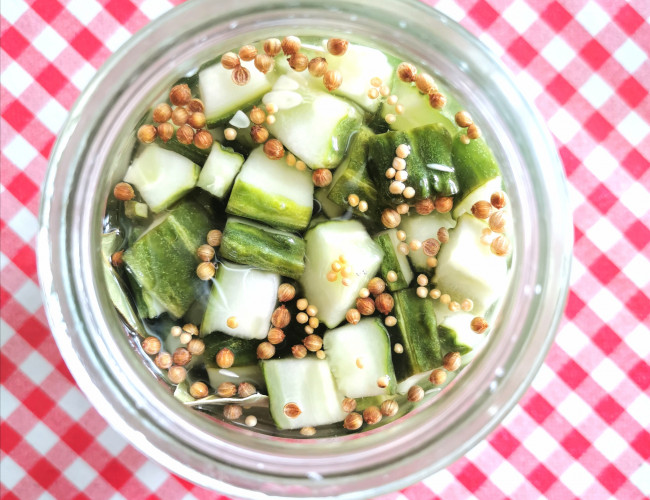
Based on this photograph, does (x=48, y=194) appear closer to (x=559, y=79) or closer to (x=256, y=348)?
(x=256, y=348)

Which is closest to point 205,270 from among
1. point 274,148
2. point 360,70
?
point 274,148

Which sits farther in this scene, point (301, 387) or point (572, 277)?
point (572, 277)

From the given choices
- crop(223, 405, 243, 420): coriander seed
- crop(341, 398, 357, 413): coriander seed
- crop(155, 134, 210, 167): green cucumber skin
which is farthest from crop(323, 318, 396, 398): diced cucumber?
crop(155, 134, 210, 167): green cucumber skin

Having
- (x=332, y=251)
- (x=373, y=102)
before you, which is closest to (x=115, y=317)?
(x=332, y=251)

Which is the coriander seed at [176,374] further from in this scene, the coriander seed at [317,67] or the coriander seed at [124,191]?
the coriander seed at [317,67]

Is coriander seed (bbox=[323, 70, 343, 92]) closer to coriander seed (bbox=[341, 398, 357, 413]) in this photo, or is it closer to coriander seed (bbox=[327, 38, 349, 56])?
coriander seed (bbox=[327, 38, 349, 56])

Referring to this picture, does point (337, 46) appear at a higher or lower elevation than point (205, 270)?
higher

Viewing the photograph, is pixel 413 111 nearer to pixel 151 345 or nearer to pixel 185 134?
pixel 185 134
